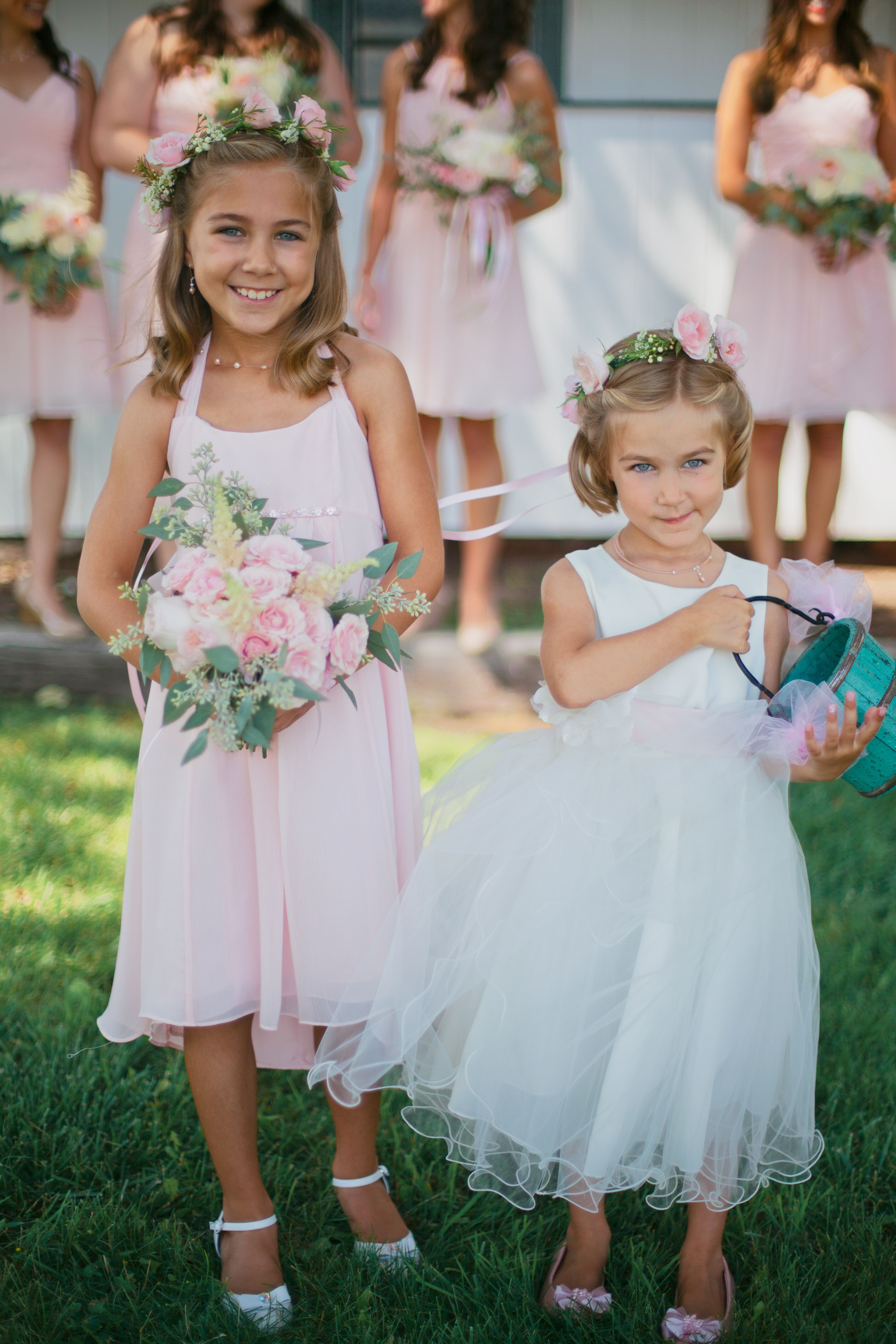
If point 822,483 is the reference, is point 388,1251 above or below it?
below

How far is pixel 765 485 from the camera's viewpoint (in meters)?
5.11

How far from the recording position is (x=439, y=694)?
5.04 metres

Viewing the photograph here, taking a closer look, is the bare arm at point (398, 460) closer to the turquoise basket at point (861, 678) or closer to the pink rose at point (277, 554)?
the pink rose at point (277, 554)

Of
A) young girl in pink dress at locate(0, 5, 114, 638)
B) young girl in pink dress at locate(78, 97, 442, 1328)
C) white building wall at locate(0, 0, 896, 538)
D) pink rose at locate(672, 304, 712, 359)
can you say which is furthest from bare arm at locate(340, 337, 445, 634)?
white building wall at locate(0, 0, 896, 538)

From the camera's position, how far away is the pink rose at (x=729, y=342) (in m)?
2.16

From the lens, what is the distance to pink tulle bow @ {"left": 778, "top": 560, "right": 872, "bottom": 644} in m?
2.21

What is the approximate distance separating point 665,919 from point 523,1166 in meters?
0.46

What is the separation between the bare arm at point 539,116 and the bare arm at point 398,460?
308cm

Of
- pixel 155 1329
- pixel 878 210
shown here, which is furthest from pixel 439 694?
pixel 155 1329

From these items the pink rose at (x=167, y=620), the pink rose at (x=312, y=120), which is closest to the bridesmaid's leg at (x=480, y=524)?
the pink rose at (x=312, y=120)

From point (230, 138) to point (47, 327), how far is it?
3.31 meters

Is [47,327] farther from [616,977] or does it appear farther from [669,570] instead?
[616,977]

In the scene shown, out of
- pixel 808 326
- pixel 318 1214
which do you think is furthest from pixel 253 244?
pixel 808 326

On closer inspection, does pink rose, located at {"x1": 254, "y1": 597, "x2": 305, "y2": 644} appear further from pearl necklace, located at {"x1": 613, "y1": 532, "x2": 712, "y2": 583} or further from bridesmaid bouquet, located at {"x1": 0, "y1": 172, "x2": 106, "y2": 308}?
bridesmaid bouquet, located at {"x1": 0, "y1": 172, "x2": 106, "y2": 308}
